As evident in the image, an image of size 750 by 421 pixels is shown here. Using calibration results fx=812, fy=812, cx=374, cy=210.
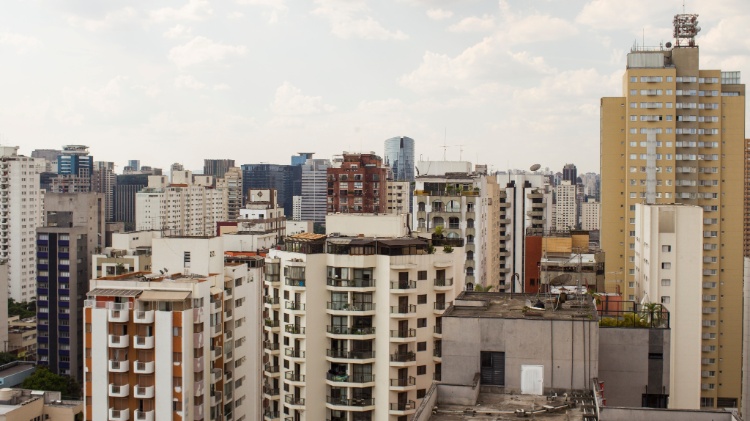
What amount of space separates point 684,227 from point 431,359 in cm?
2069

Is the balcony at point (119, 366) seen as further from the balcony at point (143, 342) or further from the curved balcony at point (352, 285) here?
the curved balcony at point (352, 285)

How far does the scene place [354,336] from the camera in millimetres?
38031

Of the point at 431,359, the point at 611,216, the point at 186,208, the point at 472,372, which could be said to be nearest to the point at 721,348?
the point at 611,216

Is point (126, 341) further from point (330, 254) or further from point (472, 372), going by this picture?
point (472, 372)

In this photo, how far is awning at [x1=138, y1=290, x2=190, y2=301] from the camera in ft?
115

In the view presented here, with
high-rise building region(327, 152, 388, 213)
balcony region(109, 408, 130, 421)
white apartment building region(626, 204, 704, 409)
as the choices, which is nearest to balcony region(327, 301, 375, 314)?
balcony region(109, 408, 130, 421)

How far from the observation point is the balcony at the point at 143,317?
1369 inches

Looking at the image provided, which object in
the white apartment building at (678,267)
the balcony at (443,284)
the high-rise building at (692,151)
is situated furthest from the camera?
the high-rise building at (692,151)

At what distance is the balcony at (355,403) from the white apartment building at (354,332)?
0.15ft

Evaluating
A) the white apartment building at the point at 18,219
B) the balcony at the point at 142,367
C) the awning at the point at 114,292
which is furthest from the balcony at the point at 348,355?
the white apartment building at the point at 18,219

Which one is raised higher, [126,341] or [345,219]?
[345,219]

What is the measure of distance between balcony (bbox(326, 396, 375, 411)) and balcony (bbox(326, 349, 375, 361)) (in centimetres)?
188

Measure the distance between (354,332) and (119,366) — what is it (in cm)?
1062

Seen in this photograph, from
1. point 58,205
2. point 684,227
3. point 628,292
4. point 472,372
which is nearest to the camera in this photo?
point 472,372
